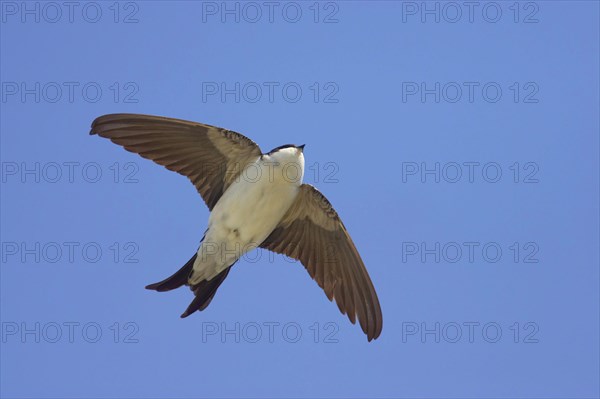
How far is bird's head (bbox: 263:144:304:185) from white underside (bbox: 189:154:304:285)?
0.05m

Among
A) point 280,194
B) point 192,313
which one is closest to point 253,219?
point 280,194

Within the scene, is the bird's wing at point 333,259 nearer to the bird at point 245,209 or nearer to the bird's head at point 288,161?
the bird at point 245,209

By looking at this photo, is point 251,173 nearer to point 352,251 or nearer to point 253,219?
point 253,219

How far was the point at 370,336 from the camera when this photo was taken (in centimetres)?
1373

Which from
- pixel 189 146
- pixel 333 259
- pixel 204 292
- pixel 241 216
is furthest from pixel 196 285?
pixel 333 259

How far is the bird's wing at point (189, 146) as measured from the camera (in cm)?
1312

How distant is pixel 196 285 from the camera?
13336mm

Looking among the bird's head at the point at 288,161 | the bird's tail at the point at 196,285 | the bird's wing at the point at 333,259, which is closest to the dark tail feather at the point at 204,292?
the bird's tail at the point at 196,285

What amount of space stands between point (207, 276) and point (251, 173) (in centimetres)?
125

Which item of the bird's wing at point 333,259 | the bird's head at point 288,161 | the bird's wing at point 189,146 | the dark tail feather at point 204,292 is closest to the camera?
the bird's head at point 288,161

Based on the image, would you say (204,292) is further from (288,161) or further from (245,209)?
(288,161)

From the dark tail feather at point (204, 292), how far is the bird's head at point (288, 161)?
130 centimetres

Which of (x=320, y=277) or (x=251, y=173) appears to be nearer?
(x=251, y=173)

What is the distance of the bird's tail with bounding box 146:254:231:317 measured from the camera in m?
13.2
